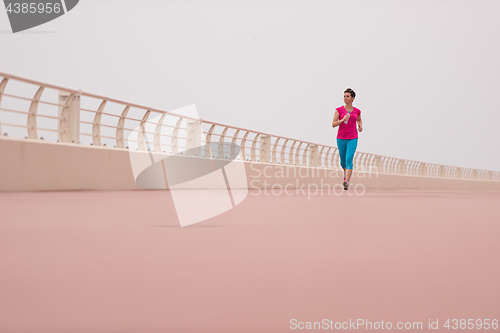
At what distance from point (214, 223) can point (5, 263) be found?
2225mm

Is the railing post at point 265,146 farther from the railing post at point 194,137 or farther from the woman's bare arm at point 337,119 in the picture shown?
the woman's bare arm at point 337,119

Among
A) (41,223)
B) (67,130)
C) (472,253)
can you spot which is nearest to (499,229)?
(472,253)

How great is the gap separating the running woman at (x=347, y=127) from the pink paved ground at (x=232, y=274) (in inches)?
269

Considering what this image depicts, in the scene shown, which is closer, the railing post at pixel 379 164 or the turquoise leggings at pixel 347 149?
the turquoise leggings at pixel 347 149

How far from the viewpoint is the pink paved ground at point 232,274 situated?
1790mm

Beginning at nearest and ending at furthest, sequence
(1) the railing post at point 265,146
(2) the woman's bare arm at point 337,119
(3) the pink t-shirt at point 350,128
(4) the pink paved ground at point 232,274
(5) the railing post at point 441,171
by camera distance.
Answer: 1. (4) the pink paved ground at point 232,274
2. (2) the woman's bare arm at point 337,119
3. (3) the pink t-shirt at point 350,128
4. (1) the railing post at point 265,146
5. (5) the railing post at point 441,171

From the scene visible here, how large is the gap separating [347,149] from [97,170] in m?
5.12

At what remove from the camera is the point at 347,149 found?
39.2ft

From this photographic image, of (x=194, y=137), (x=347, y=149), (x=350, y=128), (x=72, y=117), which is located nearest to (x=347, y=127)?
(x=350, y=128)

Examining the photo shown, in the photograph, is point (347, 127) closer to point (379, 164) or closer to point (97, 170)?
point (97, 170)

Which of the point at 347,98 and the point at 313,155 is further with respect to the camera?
the point at 313,155

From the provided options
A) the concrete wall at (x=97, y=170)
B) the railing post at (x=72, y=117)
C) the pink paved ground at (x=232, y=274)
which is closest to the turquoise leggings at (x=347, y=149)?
the concrete wall at (x=97, y=170)

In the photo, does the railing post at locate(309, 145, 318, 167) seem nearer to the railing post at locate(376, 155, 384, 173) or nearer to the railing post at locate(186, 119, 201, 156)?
the railing post at locate(376, 155, 384, 173)

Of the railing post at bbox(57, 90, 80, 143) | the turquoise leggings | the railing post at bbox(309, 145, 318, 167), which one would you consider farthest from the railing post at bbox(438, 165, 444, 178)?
the railing post at bbox(57, 90, 80, 143)
